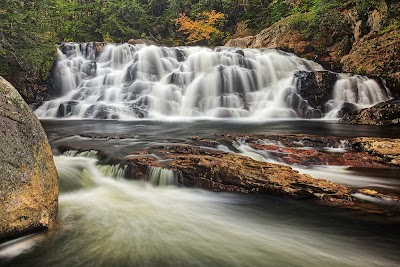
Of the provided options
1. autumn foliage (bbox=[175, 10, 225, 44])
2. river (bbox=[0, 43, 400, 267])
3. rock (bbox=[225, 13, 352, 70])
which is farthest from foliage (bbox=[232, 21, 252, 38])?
river (bbox=[0, 43, 400, 267])

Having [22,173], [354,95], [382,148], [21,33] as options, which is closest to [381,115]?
[354,95]

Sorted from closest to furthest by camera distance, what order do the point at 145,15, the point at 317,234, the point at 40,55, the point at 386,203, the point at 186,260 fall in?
the point at 186,260
the point at 317,234
the point at 386,203
the point at 40,55
the point at 145,15

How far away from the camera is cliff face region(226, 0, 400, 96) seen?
13547 mm

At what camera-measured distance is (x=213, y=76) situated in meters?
14.8

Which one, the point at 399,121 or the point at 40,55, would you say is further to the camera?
the point at 40,55

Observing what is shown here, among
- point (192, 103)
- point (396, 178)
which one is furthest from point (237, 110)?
point (396, 178)

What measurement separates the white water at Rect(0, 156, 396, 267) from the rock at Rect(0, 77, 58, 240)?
21 centimetres

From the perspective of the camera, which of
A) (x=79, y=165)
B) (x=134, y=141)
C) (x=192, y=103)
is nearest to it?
(x=79, y=165)

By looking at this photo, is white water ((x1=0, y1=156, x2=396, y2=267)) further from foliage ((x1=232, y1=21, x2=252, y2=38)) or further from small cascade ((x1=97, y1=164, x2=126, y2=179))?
foliage ((x1=232, y1=21, x2=252, y2=38))

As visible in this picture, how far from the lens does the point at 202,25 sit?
25.1m

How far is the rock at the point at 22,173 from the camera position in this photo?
2.53 meters

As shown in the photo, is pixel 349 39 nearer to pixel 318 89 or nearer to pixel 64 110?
pixel 318 89

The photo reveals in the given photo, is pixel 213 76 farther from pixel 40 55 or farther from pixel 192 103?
pixel 40 55

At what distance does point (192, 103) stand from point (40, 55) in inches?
293
